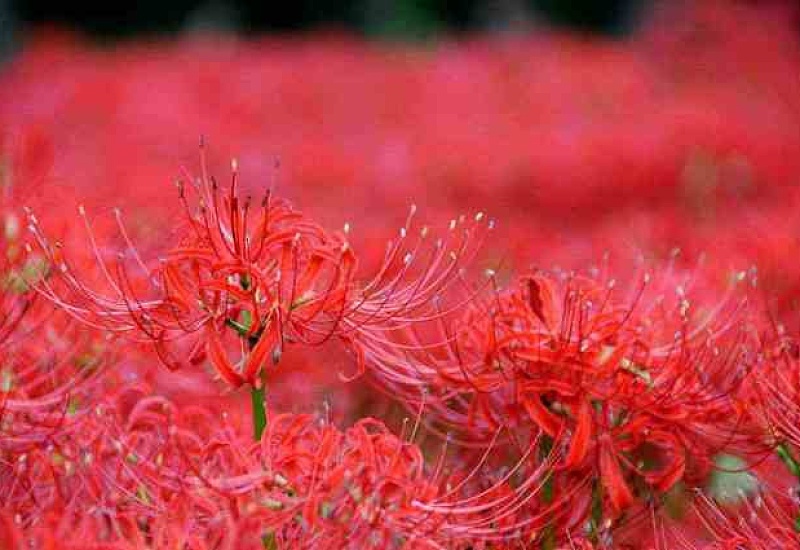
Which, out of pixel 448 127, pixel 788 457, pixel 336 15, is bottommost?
pixel 336 15

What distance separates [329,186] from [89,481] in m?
3.93

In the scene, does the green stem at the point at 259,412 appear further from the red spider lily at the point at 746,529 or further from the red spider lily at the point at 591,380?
the red spider lily at the point at 746,529

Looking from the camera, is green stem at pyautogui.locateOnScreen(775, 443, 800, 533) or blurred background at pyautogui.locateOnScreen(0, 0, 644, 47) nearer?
green stem at pyautogui.locateOnScreen(775, 443, 800, 533)

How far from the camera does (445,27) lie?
1452 centimetres

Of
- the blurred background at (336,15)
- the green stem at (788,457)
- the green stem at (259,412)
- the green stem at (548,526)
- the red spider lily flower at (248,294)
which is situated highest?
→ the red spider lily flower at (248,294)

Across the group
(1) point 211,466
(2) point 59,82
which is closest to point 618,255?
(1) point 211,466

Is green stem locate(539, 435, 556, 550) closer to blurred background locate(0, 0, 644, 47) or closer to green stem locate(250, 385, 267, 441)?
green stem locate(250, 385, 267, 441)

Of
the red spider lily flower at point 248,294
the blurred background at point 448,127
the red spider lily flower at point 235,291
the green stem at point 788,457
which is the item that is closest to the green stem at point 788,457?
the green stem at point 788,457

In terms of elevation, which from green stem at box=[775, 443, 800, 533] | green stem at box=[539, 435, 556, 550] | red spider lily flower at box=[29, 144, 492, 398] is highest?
red spider lily flower at box=[29, 144, 492, 398]

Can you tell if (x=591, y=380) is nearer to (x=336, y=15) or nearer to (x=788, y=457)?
(x=788, y=457)

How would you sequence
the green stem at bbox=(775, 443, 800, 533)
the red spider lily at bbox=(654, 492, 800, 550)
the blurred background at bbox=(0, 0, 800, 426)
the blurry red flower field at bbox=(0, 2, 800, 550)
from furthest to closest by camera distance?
the blurred background at bbox=(0, 0, 800, 426) → the green stem at bbox=(775, 443, 800, 533) → the red spider lily at bbox=(654, 492, 800, 550) → the blurry red flower field at bbox=(0, 2, 800, 550)

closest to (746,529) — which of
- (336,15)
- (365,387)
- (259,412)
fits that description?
(259,412)

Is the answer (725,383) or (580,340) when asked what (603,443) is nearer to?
(580,340)

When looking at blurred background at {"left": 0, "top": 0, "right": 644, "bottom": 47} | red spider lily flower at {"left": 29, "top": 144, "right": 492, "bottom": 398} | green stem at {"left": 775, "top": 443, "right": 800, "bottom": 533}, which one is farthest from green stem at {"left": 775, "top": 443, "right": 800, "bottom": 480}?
blurred background at {"left": 0, "top": 0, "right": 644, "bottom": 47}
